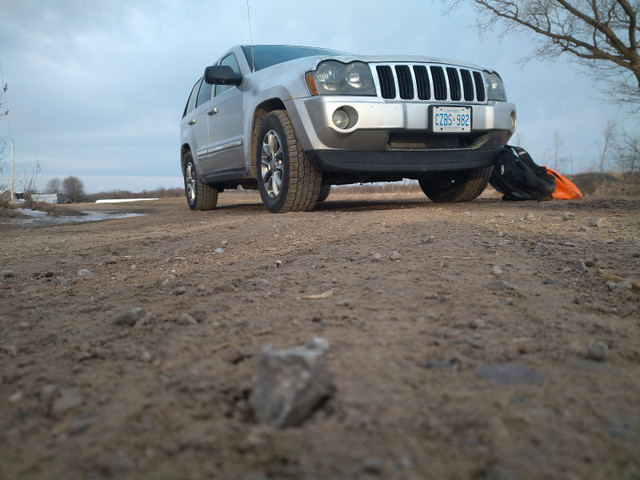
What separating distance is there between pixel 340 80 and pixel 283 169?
90 cm

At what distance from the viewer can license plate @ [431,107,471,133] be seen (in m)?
3.84

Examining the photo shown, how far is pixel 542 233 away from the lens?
9.05 feet

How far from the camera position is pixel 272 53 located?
4.83 meters

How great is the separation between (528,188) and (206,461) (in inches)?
191

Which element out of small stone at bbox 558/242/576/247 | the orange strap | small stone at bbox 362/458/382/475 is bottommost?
small stone at bbox 362/458/382/475

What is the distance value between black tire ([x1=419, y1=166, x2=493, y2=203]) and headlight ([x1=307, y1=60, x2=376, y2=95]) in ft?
4.68

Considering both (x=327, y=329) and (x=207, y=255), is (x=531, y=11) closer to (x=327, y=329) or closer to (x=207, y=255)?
(x=207, y=255)

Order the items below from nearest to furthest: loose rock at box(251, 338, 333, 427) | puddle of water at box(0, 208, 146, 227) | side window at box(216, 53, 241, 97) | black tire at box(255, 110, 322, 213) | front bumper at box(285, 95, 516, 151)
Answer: loose rock at box(251, 338, 333, 427) < front bumper at box(285, 95, 516, 151) < black tire at box(255, 110, 322, 213) < side window at box(216, 53, 241, 97) < puddle of water at box(0, 208, 146, 227)

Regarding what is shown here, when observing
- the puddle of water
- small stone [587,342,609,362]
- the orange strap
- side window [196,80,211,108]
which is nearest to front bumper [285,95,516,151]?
the orange strap

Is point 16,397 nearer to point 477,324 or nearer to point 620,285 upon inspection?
point 477,324

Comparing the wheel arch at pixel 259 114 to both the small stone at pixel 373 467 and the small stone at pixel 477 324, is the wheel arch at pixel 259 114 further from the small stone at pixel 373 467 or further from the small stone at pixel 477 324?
the small stone at pixel 373 467

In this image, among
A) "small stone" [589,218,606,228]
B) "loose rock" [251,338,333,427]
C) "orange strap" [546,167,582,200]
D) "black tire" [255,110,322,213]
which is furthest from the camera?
"orange strap" [546,167,582,200]

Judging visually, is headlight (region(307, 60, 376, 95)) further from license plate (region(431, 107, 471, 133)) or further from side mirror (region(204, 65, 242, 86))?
side mirror (region(204, 65, 242, 86))

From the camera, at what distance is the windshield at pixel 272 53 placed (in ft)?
15.4
